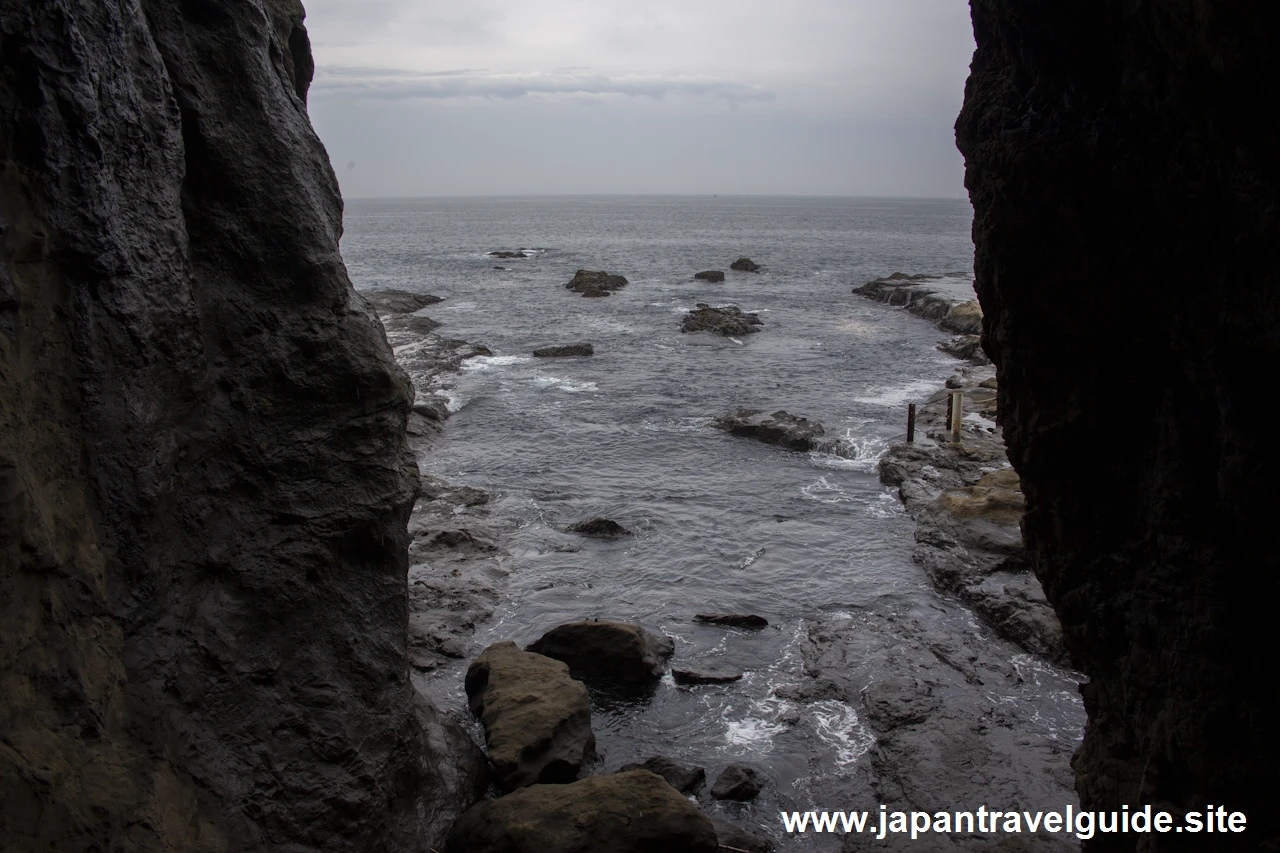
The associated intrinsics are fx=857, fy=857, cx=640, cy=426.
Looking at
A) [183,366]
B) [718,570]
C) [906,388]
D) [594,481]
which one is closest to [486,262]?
[906,388]

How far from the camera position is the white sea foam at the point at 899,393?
34.5 metres

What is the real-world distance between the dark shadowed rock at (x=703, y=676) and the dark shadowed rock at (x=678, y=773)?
8.19ft

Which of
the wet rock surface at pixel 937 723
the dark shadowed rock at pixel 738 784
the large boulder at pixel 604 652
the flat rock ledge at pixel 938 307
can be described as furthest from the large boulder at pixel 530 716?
the flat rock ledge at pixel 938 307

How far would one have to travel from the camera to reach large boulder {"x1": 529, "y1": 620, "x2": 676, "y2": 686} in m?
14.7

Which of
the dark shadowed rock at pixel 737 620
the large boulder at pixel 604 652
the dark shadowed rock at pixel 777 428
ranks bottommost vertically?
the dark shadowed rock at pixel 737 620

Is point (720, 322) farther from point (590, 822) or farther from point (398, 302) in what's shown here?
point (590, 822)

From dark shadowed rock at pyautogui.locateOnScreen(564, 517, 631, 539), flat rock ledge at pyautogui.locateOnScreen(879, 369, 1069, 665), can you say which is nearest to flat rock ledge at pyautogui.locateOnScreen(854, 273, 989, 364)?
flat rock ledge at pyautogui.locateOnScreen(879, 369, 1069, 665)

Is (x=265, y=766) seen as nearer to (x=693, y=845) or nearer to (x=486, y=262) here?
(x=693, y=845)

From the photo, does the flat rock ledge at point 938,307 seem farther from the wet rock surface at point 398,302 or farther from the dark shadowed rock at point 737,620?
the wet rock surface at point 398,302

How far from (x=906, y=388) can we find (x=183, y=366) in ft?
108

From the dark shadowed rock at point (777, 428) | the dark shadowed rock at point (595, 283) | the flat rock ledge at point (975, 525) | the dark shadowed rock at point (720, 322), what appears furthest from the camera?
the dark shadowed rock at point (595, 283)

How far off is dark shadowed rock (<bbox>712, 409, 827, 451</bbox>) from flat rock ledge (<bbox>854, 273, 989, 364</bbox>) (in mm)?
13280

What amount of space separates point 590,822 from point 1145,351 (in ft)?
24.6

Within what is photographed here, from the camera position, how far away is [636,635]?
14945 mm
